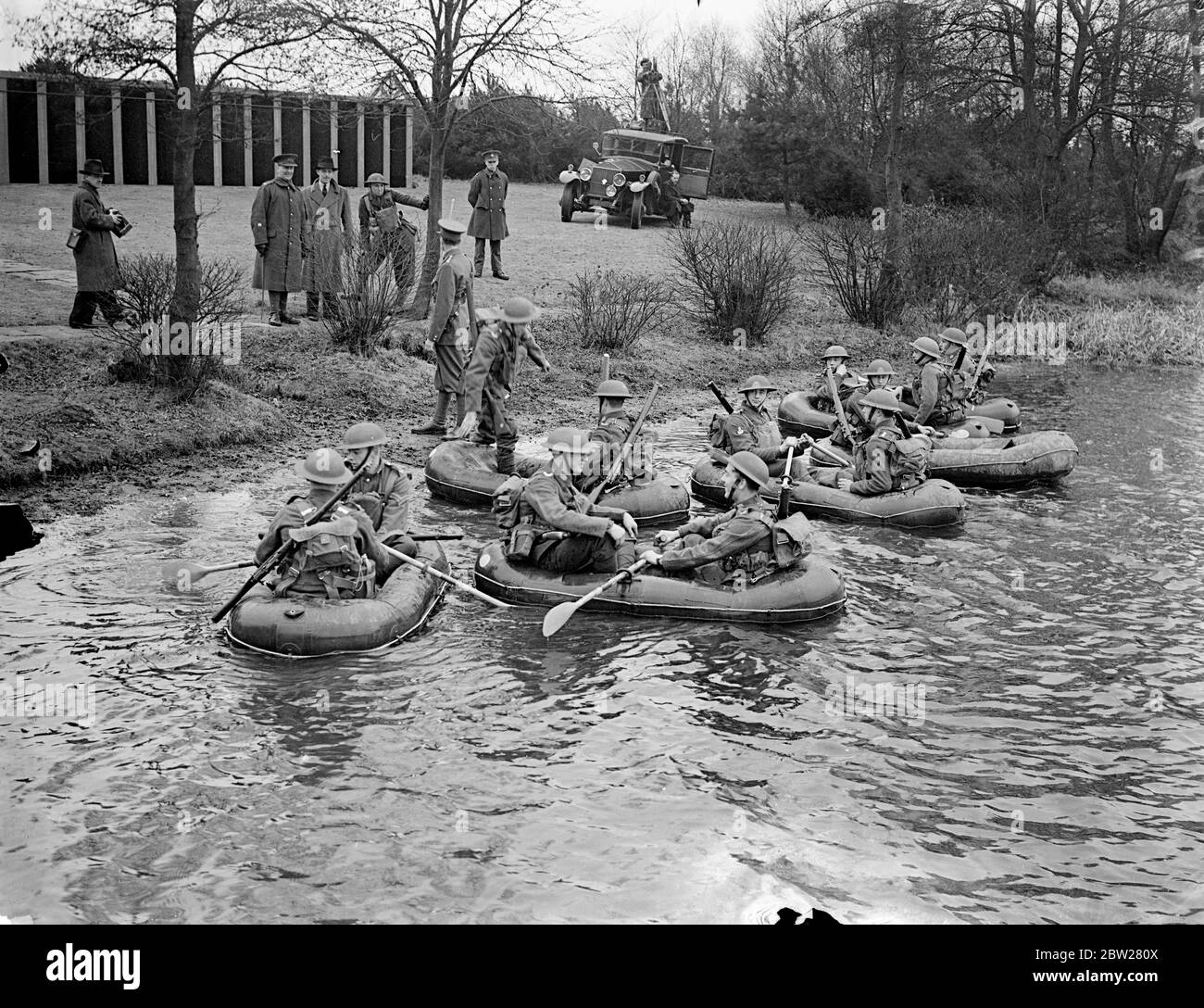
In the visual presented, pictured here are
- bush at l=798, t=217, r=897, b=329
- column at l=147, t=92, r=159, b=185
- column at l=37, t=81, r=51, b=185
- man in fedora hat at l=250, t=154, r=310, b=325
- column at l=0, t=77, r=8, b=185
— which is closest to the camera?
man in fedora hat at l=250, t=154, r=310, b=325

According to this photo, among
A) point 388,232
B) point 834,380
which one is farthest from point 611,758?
point 388,232

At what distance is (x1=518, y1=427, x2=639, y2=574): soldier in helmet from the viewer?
10547 millimetres

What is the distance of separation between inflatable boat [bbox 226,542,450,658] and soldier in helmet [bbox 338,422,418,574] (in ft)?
2.65

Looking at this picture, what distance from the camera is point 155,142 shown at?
31750 mm

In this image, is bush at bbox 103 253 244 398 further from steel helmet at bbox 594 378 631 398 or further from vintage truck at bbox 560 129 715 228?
vintage truck at bbox 560 129 715 228

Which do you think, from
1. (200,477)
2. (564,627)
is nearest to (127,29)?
(200,477)

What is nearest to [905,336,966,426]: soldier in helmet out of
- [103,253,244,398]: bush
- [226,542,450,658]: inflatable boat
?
[103,253,244,398]: bush

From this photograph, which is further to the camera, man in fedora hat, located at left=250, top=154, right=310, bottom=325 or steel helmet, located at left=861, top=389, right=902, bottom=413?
man in fedora hat, located at left=250, top=154, right=310, bottom=325

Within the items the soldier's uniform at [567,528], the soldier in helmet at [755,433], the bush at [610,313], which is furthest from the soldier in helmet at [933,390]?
the soldier's uniform at [567,528]

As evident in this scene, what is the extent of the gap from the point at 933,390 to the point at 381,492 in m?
8.61

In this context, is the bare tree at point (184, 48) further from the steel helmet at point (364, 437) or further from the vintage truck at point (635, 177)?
the vintage truck at point (635, 177)
